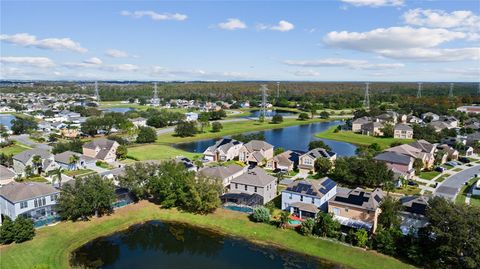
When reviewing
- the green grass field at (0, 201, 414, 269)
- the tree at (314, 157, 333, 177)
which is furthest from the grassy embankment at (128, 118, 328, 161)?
the green grass field at (0, 201, 414, 269)

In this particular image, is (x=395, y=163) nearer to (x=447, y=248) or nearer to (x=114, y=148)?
(x=447, y=248)

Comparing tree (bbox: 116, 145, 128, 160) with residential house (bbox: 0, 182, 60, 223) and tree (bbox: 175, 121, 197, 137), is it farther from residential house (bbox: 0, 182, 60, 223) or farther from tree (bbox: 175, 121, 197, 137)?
tree (bbox: 175, 121, 197, 137)

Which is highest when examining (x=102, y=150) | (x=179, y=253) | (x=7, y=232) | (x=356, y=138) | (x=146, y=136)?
(x=146, y=136)

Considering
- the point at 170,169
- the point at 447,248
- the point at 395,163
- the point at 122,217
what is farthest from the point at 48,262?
the point at 395,163

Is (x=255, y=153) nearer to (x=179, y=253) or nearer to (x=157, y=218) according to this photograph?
(x=157, y=218)

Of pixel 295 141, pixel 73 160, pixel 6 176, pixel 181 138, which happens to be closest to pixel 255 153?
pixel 73 160
